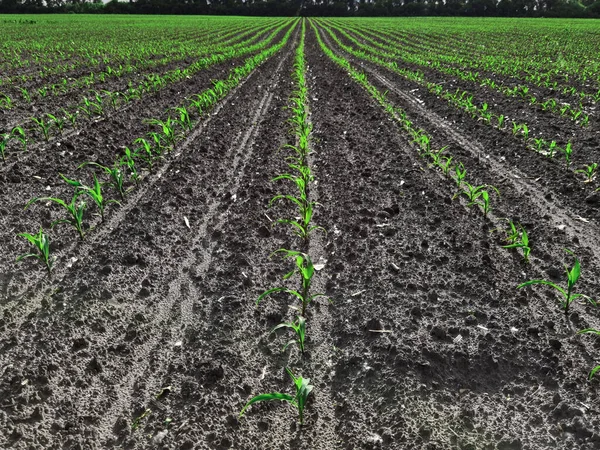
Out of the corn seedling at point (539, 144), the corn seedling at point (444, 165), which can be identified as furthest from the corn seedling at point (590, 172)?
the corn seedling at point (444, 165)

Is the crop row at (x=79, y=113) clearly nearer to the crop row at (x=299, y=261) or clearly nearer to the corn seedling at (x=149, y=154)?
the corn seedling at (x=149, y=154)

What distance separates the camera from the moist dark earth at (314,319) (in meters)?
2.19

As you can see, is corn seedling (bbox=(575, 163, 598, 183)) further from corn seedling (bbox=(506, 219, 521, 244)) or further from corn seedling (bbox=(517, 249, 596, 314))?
corn seedling (bbox=(517, 249, 596, 314))

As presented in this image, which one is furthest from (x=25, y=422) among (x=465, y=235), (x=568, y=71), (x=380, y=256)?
(x=568, y=71)

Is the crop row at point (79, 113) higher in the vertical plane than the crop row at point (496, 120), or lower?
higher

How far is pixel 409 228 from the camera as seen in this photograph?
13.6 feet

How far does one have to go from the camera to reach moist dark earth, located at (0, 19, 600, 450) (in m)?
2.19

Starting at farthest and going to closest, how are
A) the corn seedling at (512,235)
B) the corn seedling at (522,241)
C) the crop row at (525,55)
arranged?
the crop row at (525,55) < the corn seedling at (512,235) < the corn seedling at (522,241)

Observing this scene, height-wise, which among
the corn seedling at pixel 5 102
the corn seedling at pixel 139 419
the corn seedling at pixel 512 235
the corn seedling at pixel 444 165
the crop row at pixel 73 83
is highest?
the crop row at pixel 73 83

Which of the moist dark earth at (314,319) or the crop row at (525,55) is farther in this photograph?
the crop row at (525,55)

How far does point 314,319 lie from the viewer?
9.86ft

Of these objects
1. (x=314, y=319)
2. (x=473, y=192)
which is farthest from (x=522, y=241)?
(x=314, y=319)

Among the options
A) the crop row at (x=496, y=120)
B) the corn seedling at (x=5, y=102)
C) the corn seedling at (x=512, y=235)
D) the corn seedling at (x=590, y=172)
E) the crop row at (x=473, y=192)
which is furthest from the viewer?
the corn seedling at (x=5, y=102)

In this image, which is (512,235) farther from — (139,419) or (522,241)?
(139,419)
